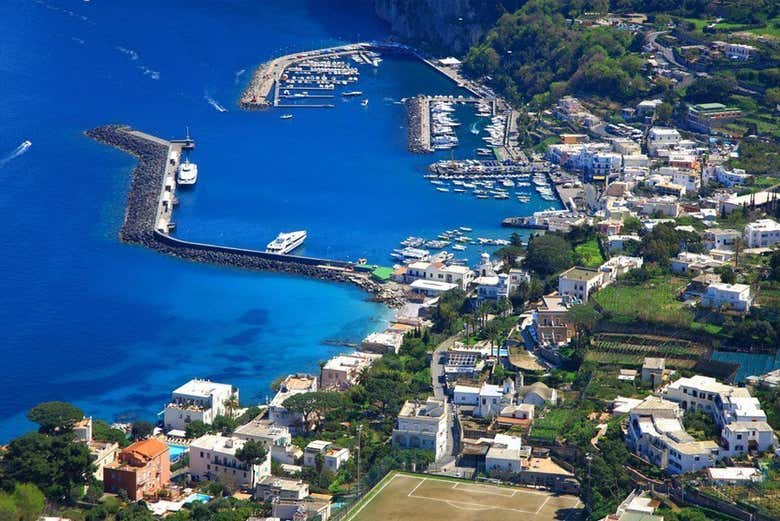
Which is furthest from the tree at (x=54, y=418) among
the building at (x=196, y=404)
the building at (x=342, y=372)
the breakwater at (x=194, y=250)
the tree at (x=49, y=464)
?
the breakwater at (x=194, y=250)

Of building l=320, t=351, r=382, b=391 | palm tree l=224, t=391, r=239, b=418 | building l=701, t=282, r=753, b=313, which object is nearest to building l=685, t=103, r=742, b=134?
building l=701, t=282, r=753, b=313

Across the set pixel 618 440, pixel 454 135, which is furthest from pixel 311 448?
pixel 454 135

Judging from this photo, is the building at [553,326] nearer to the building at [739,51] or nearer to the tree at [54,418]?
the tree at [54,418]

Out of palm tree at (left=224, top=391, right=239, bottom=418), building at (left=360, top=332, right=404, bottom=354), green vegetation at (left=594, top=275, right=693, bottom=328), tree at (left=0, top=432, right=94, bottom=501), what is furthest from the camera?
building at (left=360, top=332, right=404, bottom=354)

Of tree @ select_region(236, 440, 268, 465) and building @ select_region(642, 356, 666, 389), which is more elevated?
building @ select_region(642, 356, 666, 389)

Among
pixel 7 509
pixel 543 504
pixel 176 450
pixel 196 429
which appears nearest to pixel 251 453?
pixel 176 450

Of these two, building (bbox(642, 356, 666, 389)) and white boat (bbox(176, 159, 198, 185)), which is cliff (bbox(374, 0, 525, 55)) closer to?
white boat (bbox(176, 159, 198, 185))

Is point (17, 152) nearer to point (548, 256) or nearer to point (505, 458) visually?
point (548, 256)
